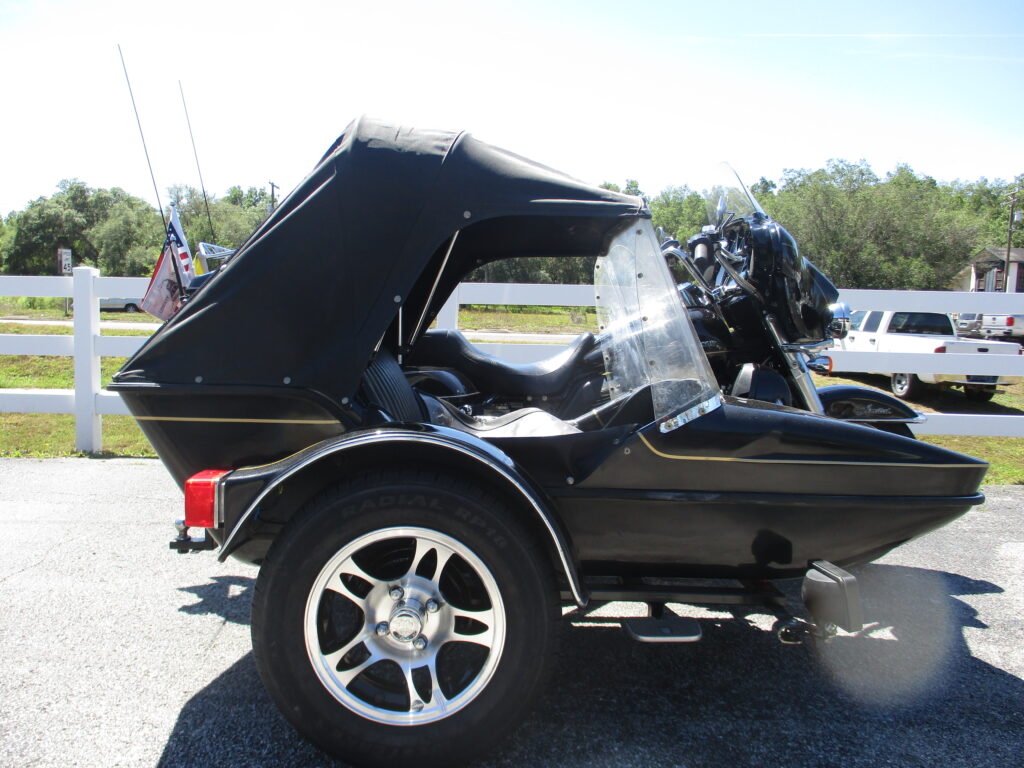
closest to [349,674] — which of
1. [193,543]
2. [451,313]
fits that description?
[193,543]

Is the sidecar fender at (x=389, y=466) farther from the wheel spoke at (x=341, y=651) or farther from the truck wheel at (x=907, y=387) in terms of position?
the truck wheel at (x=907, y=387)

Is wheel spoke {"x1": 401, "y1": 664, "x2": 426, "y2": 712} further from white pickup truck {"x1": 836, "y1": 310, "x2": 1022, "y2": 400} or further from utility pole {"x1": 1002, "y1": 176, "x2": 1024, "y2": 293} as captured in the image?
utility pole {"x1": 1002, "y1": 176, "x2": 1024, "y2": 293}

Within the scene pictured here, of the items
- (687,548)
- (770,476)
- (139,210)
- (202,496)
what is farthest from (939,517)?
(139,210)

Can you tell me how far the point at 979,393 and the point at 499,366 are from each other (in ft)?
36.8

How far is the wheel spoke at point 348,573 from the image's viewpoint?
2209mm

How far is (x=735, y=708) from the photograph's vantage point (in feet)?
8.61

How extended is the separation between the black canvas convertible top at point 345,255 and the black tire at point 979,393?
11910 millimetres

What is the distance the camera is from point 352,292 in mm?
2533

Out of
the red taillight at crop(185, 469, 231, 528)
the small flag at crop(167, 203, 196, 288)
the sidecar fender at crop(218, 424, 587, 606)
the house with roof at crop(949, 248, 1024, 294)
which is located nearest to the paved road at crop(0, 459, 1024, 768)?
the sidecar fender at crop(218, 424, 587, 606)

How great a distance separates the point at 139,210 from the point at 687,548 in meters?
59.6

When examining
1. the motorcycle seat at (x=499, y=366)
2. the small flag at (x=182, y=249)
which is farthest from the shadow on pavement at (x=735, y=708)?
the small flag at (x=182, y=249)

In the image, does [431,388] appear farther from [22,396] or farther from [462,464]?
[22,396]

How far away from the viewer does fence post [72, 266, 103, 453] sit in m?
6.15

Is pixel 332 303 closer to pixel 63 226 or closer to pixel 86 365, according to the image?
pixel 86 365
